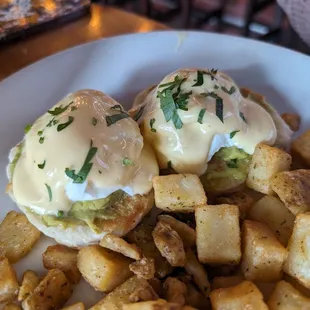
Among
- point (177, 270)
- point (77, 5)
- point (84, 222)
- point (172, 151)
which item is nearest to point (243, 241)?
point (177, 270)

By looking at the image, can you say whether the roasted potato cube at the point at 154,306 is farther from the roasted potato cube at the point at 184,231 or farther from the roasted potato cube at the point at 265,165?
the roasted potato cube at the point at 265,165

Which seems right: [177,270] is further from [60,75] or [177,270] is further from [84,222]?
[60,75]

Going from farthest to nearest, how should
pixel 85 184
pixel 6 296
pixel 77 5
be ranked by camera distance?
1. pixel 77 5
2. pixel 85 184
3. pixel 6 296

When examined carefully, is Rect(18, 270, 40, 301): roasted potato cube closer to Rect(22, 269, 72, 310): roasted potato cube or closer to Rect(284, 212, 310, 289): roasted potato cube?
Rect(22, 269, 72, 310): roasted potato cube

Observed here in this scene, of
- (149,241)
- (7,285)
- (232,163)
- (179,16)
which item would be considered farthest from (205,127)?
(179,16)

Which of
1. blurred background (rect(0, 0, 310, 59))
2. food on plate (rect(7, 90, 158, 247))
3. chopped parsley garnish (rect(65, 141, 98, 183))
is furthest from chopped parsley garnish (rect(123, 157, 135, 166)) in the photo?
blurred background (rect(0, 0, 310, 59))

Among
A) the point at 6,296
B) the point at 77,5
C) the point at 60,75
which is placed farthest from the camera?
the point at 77,5
